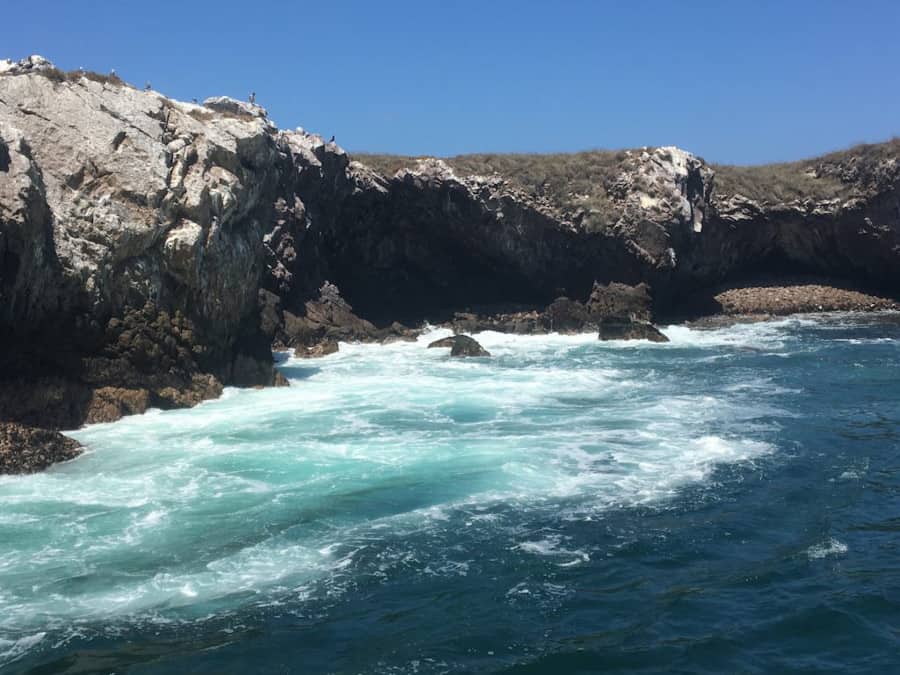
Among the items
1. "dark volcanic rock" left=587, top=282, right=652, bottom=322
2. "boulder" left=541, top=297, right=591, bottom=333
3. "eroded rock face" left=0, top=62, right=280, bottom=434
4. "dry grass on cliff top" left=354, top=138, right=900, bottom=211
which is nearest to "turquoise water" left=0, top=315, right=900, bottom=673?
"eroded rock face" left=0, top=62, right=280, bottom=434

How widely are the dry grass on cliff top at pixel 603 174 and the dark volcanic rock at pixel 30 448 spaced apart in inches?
1198

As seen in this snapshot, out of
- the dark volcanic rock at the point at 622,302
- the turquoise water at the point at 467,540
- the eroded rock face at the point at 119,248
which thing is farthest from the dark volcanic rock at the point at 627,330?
the eroded rock face at the point at 119,248

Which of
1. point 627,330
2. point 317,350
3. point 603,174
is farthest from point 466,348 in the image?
point 603,174

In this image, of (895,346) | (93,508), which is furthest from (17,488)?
(895,346)

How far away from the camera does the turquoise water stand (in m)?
9.68

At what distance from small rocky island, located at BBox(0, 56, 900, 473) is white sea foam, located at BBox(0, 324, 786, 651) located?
2128mm

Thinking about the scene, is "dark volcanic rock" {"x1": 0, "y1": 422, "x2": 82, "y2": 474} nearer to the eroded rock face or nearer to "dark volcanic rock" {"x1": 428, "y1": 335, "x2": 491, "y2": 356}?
the eroded rock face

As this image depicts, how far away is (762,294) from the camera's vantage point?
48.7 m

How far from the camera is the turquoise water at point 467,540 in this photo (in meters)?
9.68

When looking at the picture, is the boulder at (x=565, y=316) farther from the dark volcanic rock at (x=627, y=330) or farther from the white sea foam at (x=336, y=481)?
the white sea foam at (x=336, y=481)

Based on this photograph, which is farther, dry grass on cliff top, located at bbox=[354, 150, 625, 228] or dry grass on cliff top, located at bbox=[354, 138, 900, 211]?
dry grass on cliff top, located at bbox=[354, 138, 900, 211]

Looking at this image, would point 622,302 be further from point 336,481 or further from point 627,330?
point 336,481

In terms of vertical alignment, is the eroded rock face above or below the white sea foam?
above

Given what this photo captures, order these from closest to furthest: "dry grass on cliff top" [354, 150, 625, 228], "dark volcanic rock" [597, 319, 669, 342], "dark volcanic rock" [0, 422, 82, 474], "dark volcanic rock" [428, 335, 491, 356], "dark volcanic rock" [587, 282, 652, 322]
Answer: "dark volcanic rock" [0, 422, 82, 474] → "dark volcanic rock" [428, 335, 491, 356] → "dark volcanic rock" [597, 319, 669, 342] → "dark volcanic rock" [587, 282, 652, 322] → "dry grass on cliff top" [354, 150, 625, 228]
